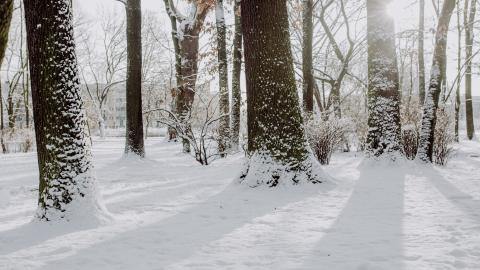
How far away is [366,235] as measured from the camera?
3.69 metres

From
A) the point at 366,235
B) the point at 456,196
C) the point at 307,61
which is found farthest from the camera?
the point at 307,61

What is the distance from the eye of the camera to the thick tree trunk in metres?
10.4

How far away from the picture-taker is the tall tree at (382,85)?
26.1 ft

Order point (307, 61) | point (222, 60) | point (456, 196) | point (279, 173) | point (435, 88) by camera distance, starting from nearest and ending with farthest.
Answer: point (456, 196) < point (279, 173) < point (435, 88) < point (222, 60) < point (307, 61)

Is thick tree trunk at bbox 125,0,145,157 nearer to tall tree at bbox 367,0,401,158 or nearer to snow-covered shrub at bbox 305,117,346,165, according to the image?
snow-covered shrub at bbox 305,117,346,165

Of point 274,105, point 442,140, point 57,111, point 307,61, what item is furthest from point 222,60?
point 57,111

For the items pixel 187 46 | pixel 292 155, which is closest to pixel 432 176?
pixel 292 155

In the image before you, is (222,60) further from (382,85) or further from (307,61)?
(382,85)

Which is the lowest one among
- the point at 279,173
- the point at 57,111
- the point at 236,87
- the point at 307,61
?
the point at 279,173

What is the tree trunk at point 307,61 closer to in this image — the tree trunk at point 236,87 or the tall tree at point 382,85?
the tree trunk at point 236,87

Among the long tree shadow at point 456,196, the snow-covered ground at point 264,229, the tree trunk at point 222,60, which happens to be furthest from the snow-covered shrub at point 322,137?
the tree trunk at point 222,60

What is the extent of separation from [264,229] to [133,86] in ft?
24.4

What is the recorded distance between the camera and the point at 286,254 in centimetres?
327

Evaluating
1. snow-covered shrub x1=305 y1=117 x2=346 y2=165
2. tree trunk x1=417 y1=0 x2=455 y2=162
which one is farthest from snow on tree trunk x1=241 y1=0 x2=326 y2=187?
tree trunk x1=417 y1=0 x2=455 y2=162
